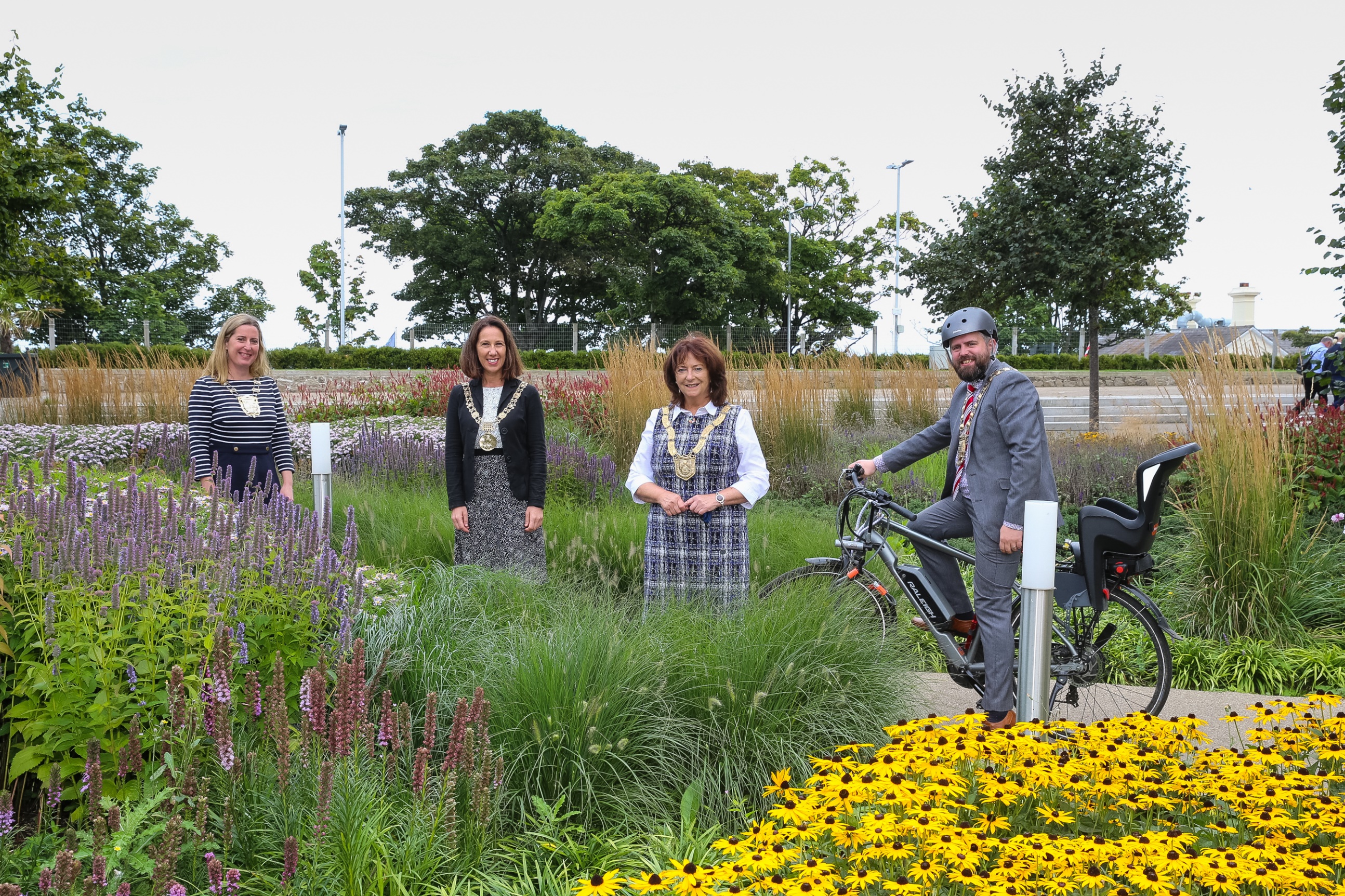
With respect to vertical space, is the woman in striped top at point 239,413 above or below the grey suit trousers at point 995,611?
above

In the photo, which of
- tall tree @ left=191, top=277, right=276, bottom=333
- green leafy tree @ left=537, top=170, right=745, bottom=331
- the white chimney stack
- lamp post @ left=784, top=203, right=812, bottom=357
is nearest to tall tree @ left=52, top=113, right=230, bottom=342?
tall tree @ left=191, top=277, right=276, bottom=333

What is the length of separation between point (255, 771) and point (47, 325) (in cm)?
3243

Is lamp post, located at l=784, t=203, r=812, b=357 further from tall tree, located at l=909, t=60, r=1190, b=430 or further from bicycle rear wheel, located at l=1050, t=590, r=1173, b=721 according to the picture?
bicycle rear wheel, located at l=1050, t=590, r=1173, b=721

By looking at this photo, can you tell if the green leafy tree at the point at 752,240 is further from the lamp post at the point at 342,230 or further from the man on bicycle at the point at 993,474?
the man on bicycle at the point at 993,474

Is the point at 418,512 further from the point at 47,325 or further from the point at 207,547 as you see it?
the point at 47,325

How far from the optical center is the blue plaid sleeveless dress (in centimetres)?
432

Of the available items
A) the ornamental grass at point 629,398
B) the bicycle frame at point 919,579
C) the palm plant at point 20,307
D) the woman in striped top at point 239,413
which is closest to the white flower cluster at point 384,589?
the woman in striped top at point 239,413

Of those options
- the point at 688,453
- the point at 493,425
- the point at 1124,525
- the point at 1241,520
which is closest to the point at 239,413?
the point at 493,425

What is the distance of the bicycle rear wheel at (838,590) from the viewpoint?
Result: 4.13 m

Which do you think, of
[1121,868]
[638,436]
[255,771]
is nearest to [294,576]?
[255,771]

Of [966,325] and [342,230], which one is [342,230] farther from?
[966,325]

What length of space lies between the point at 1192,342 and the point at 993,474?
304 centimetres

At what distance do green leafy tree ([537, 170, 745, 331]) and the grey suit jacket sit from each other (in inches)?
1407

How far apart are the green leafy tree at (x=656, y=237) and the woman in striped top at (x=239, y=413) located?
34521 mm
